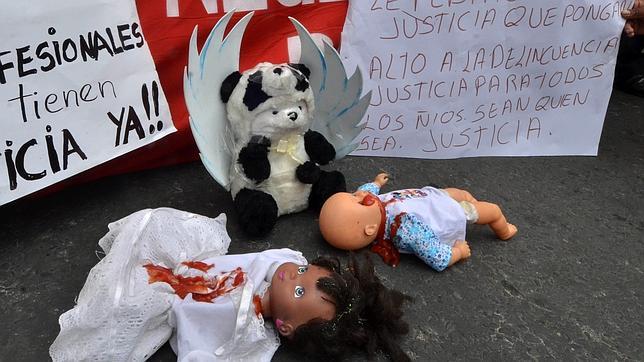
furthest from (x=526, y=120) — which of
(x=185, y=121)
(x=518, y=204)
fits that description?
(x=185, y=121)

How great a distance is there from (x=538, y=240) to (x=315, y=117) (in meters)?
0.80

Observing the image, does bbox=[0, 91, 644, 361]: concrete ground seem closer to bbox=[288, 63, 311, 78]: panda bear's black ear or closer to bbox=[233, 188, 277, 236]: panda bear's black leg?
bbox=[233, 188, 277, 236]: panda bear's black leg

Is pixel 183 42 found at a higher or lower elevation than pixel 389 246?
higher

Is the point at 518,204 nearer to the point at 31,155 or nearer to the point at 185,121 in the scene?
the point at 185,121

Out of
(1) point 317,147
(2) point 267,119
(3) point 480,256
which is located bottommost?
(3) point 480,256

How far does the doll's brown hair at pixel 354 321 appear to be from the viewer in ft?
4.46

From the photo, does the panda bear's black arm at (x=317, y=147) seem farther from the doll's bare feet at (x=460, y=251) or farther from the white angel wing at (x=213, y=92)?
the doll's bare feet at (x=460, y=251)

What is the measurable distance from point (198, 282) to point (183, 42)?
2.67 ft

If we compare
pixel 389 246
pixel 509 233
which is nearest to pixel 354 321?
pixel 389 246

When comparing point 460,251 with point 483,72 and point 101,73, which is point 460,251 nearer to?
point 483,72

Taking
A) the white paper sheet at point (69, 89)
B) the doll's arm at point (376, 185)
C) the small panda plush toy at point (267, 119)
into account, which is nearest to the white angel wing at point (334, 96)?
the small panda plush toy at point (267, 119)

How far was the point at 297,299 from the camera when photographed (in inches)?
54.3

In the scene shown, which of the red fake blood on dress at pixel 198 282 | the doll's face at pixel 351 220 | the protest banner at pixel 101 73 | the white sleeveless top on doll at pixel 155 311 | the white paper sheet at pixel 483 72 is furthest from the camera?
the white paper sheet at pixel 483 72

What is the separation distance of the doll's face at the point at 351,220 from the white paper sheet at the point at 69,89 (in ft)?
2.02
